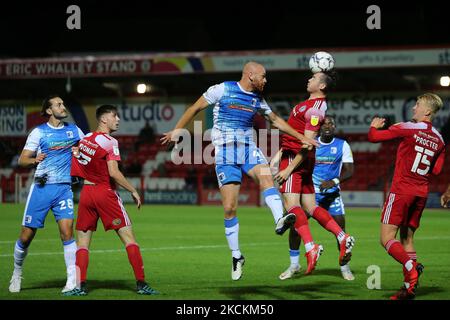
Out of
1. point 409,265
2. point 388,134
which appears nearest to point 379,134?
point 388,134

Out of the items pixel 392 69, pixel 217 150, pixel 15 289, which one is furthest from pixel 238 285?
pixel 392 69

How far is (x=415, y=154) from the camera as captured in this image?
1027 centimetres

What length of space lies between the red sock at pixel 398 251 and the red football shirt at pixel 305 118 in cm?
189

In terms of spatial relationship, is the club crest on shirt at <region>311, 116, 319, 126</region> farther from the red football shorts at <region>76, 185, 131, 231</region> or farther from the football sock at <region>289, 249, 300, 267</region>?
the red football shorts at <region>76, 185, 131, 231</region>

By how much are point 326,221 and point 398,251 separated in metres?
1.50

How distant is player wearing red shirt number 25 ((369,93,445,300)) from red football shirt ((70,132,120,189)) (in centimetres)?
323

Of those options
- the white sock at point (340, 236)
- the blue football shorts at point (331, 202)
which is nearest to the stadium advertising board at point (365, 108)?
the blue football shorts at point (331, 202)

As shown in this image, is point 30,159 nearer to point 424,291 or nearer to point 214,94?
point 214,94

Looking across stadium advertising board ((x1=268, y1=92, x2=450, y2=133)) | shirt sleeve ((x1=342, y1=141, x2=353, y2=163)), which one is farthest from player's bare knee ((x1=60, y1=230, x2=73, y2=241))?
stadium advertising board ((x1=268, y1=92, x2=450, y2=133))

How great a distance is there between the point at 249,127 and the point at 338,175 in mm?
3091

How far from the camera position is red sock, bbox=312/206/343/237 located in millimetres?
11297

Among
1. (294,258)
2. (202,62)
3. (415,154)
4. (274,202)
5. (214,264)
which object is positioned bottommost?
(214,264)

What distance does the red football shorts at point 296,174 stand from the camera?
11523mm

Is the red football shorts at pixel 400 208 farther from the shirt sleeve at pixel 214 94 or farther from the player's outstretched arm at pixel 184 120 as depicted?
the player's outstretched arm at pixel 184 120
